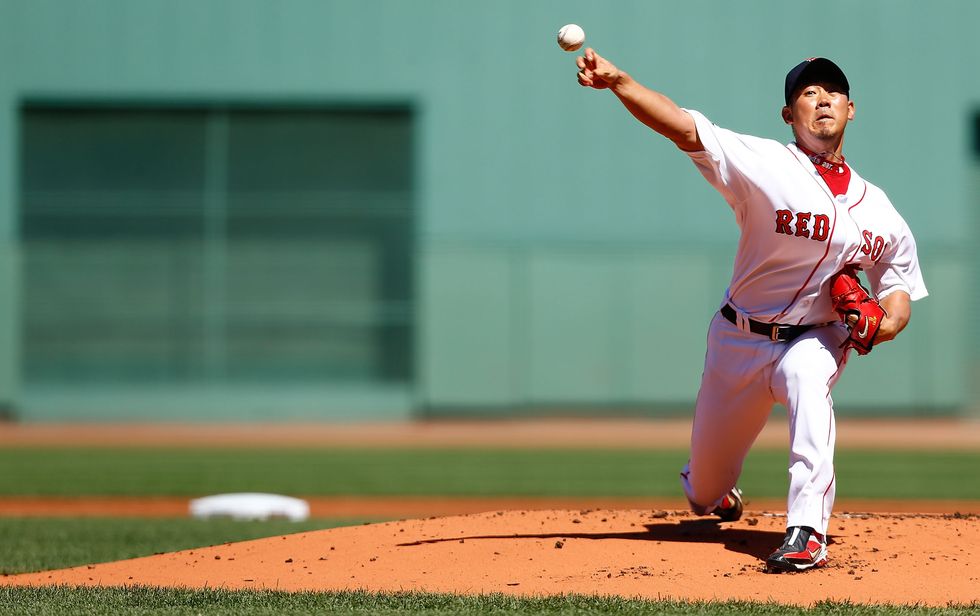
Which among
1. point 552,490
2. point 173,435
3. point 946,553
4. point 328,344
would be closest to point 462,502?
point 552,490

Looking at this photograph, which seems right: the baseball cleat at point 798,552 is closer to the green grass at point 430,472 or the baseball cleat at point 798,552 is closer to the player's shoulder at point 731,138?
the player's shoulder at point 731,138

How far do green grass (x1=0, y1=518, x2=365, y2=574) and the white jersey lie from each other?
3.86m

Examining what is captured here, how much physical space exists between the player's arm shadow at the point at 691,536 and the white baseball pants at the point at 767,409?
0.14 metres

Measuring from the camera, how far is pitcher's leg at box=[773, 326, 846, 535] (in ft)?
16.5

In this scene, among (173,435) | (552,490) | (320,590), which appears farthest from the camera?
(173,435)

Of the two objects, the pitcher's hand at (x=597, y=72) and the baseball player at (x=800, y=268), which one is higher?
the pitcher's hand at (x=597, y=72)

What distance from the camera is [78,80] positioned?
843 inches

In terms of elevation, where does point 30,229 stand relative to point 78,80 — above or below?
below

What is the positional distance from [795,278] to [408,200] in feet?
56.0

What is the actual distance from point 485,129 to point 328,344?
14.7 ft

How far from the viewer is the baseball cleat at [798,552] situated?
4.97m

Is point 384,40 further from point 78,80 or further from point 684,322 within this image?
point 684,322

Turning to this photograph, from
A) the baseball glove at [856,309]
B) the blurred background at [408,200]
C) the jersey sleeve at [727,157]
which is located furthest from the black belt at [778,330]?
the blurred background at [408,200]

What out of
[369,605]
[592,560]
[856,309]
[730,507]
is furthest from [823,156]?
[369,605]
